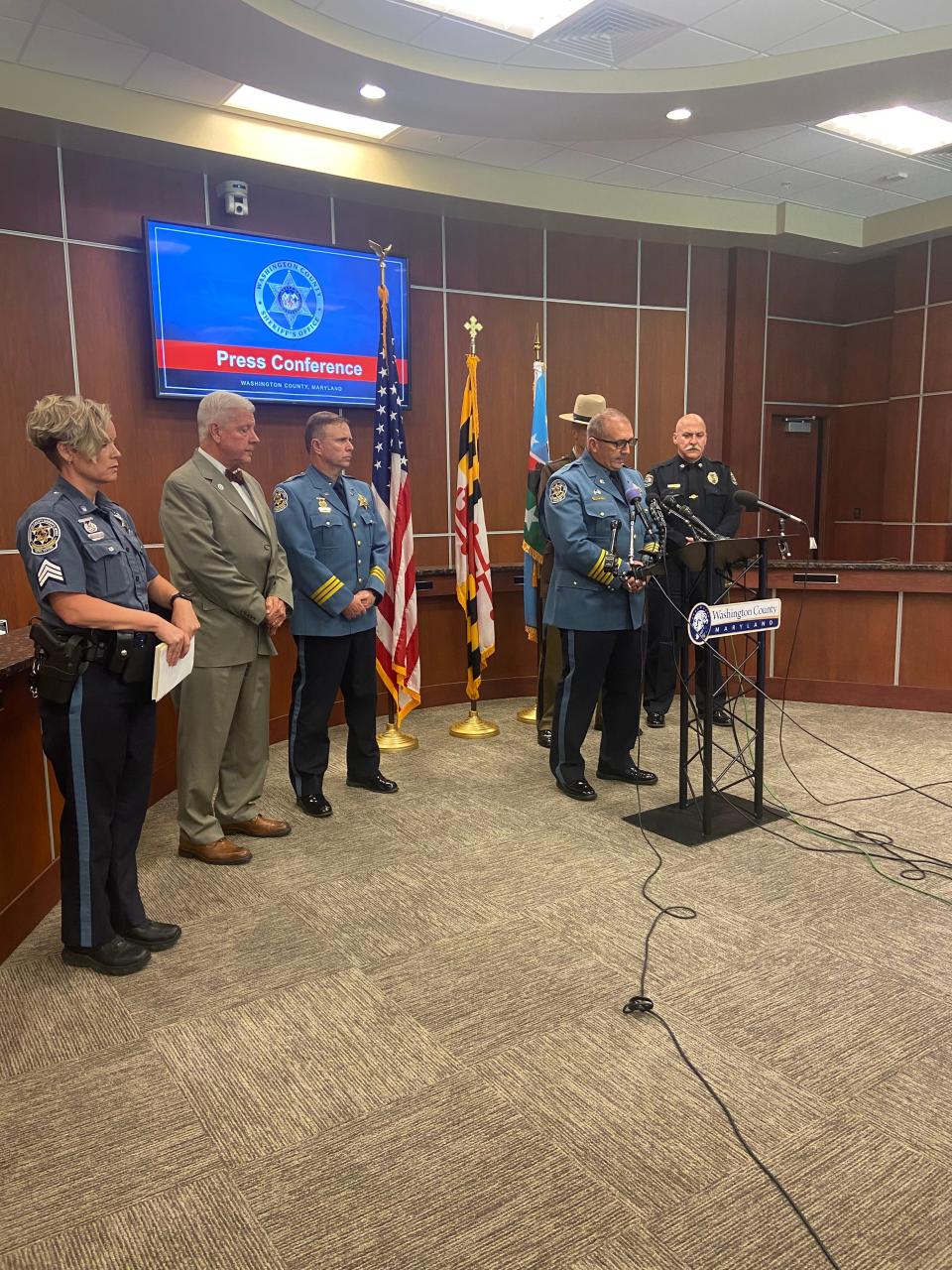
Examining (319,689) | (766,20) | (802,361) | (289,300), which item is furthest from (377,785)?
(802,361)

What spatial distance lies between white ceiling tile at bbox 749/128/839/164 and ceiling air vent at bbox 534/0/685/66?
63.2 inches

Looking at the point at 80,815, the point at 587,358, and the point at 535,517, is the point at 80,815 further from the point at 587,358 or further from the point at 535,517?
the point at 587,358

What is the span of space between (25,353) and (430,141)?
2656mm

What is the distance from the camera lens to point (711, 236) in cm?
696

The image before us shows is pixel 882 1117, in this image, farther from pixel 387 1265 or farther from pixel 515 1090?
pixel 387 1265

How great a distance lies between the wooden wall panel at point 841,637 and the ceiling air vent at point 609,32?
3323 mm

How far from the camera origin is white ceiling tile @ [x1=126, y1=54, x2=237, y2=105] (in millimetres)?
4359

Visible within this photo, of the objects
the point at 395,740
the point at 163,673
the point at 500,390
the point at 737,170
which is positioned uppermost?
the point at 737,170

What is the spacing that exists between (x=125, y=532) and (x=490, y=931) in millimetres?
1638

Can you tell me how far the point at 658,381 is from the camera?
717cm

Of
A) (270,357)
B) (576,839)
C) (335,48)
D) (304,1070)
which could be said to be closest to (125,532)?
(304,1070)

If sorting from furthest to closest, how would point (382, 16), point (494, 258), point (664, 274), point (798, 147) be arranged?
point (664, 274), point (494, 258), point (798, 147), point (382, 16)

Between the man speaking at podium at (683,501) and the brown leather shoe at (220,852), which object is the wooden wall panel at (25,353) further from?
the man speaking at podium at (683,501)

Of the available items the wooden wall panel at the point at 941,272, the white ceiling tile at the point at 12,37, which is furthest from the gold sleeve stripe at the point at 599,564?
the wooden wall panel at the point at 941,272
